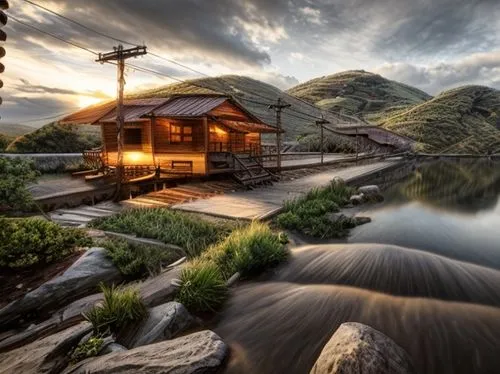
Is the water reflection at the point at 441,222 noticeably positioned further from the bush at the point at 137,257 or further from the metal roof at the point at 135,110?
the metal roof at the point at 135,110

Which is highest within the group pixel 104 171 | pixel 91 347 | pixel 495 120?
pixel 495 120

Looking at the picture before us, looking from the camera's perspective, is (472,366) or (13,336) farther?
(13,336)

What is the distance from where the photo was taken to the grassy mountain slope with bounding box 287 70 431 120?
120444mm

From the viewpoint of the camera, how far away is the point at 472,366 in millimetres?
4715

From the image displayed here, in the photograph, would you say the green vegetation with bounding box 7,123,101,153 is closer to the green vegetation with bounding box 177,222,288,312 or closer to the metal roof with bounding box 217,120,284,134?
the metal roof with bounding box 217,120,284,134

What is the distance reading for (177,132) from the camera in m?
22.0

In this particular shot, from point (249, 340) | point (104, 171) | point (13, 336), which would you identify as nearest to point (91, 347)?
point (13, 336)

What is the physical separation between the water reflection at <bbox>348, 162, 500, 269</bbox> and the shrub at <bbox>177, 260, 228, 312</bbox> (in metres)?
5.76

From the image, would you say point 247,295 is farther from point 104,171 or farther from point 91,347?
point 104,171

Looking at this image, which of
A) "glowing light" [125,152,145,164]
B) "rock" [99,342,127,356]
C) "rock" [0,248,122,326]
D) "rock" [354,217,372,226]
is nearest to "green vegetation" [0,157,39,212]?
"rock" [0,248,122,326]

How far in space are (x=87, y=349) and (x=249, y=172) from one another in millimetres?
15812

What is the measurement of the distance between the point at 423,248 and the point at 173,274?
832cm

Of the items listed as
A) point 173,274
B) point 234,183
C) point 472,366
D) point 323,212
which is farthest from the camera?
point 234,183

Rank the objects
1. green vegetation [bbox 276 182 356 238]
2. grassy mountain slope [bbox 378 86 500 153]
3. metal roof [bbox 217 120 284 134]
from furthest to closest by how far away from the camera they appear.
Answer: grassy mountain slope [bbox 378 86 500 153]
metal roof [bbox 217 120 284 134]
green vegetation [bbox 276 182 356 238]
